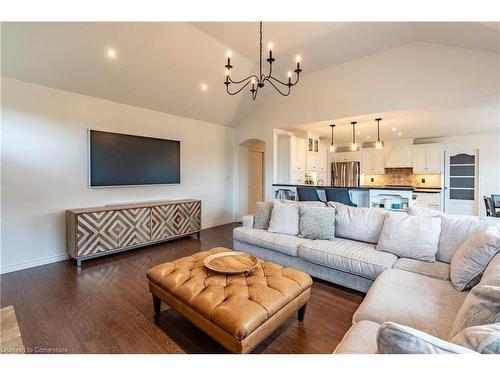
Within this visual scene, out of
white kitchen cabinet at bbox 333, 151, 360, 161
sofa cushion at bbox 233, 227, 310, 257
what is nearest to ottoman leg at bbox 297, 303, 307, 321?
sofa cushion at bbox 233, 227, 310, 257

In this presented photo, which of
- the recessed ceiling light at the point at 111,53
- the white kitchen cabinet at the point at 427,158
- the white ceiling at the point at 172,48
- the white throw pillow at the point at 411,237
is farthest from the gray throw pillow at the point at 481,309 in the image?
the white kitchen cabinet at the point at 427,158

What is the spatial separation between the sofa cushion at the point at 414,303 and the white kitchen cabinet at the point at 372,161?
590 centimetres

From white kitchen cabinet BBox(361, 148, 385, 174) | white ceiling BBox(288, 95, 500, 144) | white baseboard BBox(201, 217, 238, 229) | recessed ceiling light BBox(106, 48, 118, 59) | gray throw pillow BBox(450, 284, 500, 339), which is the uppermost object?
recessed ceiling light BBox(106, 48, 118, 59)

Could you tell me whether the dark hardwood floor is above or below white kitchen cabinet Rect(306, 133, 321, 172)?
below

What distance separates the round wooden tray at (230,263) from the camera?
1924 millimetres

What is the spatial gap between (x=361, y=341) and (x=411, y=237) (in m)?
1.56


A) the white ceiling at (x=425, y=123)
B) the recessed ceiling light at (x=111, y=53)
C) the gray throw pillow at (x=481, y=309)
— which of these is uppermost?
the recessed ceiling light at (x=111, y=53)

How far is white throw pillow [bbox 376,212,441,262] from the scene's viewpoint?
7.27 ft

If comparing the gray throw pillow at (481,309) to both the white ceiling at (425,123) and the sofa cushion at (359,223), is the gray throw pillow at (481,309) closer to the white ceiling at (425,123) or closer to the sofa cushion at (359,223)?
the sofa cushion at (359,223)

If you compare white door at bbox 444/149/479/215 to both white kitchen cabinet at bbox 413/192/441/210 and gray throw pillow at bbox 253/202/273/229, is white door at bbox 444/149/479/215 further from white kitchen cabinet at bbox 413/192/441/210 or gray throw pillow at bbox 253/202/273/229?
gray throw pillow at bbox 253/202/273/229

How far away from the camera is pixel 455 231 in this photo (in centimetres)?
217

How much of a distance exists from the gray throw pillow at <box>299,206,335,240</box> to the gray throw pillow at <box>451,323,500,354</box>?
2.03m

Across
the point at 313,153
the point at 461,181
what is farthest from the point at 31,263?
the point at 461,181
